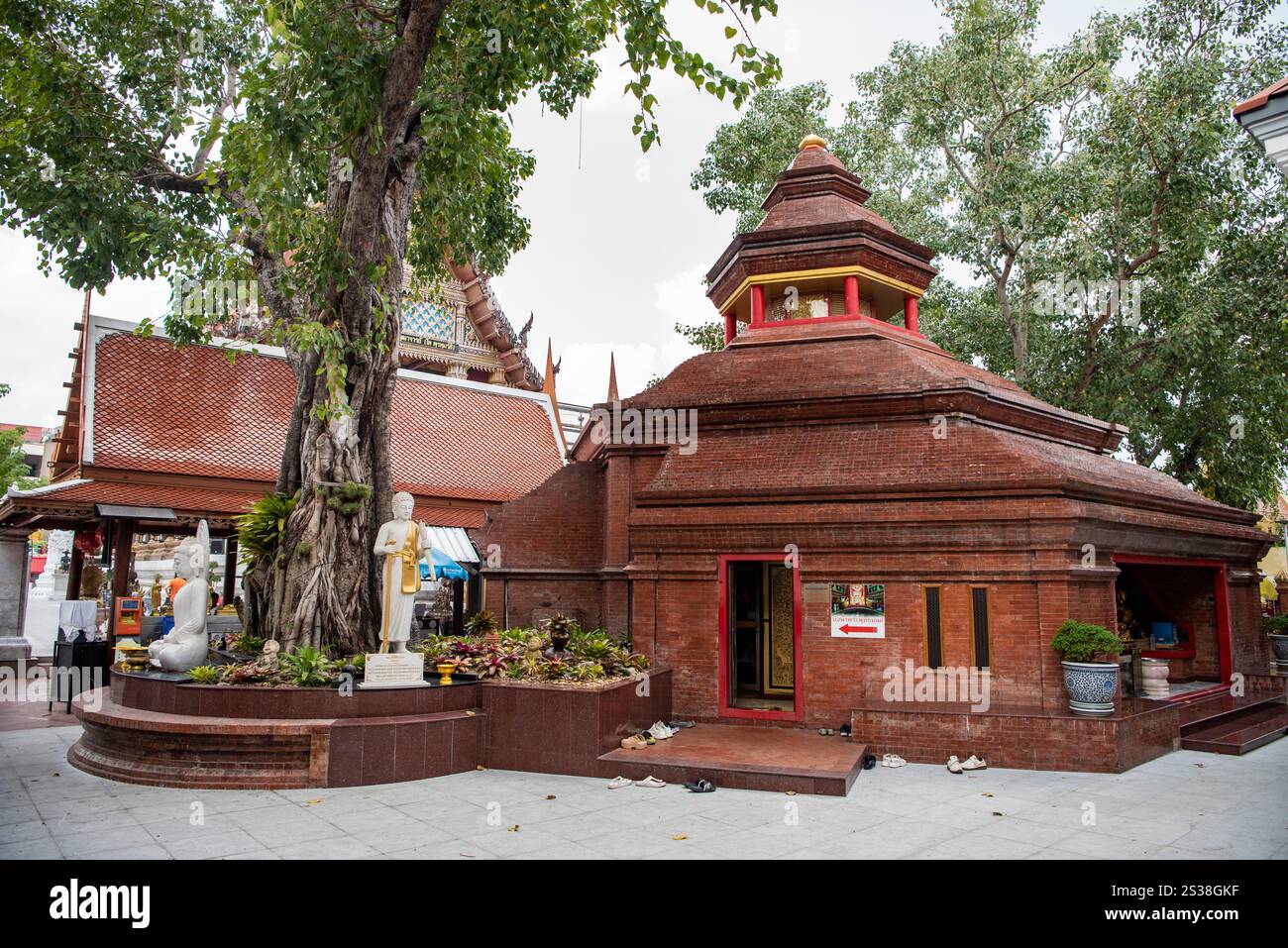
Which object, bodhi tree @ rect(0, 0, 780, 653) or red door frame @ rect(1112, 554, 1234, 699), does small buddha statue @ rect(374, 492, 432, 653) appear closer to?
bodhi tree @ rect(0, 0, 780, 653)

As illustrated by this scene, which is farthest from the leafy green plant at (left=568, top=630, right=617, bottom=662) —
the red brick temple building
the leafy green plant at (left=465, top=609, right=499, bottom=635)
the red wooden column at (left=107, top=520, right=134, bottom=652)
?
the red wooden column at (left=107, top=520, right=134, bottom=652)

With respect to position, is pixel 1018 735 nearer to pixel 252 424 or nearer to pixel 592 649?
pixel 592 649

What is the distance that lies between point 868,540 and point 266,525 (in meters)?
7.33

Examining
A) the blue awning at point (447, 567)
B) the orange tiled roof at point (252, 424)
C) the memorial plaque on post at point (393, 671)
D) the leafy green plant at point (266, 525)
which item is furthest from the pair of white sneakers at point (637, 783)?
the orange tiled roof at point (252, 424)

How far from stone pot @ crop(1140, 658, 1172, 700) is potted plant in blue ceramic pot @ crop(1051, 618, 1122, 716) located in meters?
2.61

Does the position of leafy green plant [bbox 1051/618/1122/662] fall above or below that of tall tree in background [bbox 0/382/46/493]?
below

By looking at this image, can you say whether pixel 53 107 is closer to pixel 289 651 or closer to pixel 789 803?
pixel 289 651

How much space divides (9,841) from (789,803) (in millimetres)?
5964

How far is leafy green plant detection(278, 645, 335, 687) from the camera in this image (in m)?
8.60

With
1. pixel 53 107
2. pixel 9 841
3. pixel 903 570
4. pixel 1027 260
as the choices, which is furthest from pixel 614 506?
pixel 1027 260

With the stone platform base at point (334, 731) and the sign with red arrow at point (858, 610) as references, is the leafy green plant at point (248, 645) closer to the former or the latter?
the stone platform base at point (334, 731)

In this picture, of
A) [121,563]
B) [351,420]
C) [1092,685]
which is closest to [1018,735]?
[1092,685]

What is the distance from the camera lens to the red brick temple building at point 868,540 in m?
9.44

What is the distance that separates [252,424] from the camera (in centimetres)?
1814
